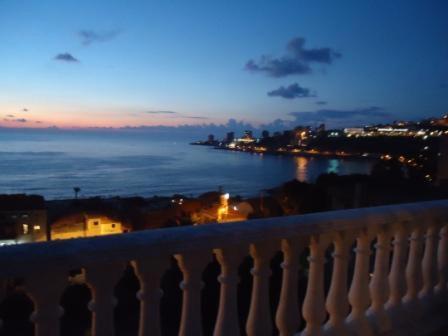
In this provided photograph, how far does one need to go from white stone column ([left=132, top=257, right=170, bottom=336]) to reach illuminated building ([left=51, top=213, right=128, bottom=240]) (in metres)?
19.0

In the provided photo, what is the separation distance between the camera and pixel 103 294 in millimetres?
1541

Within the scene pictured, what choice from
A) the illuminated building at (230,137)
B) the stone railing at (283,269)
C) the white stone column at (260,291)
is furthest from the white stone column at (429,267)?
the illuminated building at (230,137)

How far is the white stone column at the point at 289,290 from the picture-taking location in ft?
6.65

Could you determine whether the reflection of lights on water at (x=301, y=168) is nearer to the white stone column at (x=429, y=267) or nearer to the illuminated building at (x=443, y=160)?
the illuminated building at (x=443, y=160)

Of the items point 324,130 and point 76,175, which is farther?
point 324,130

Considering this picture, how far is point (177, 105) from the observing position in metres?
101

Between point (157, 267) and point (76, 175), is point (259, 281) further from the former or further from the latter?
point (76, 175)

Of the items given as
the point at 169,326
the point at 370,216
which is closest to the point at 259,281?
the point at 370,216

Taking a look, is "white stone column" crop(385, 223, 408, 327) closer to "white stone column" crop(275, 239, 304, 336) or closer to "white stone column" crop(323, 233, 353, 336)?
"white stone column" crop(323, 233, 353, 336)

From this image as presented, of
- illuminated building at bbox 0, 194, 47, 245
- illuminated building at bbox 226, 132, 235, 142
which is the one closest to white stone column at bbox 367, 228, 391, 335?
illuminated building at bbox 0, 194, 47, 245

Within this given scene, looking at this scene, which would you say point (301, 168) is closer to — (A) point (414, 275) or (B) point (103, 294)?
(A) point (414, 275)

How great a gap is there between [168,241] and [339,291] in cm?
121

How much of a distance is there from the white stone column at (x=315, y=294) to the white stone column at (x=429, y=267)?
1.07m

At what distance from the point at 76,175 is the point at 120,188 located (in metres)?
12.4
